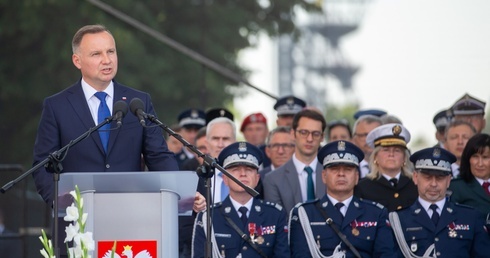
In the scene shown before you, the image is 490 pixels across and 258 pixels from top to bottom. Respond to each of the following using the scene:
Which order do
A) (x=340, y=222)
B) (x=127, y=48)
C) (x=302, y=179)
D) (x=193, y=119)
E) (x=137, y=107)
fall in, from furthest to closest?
(x=127, y=48)
(x=193, y=119)
(x=302, y=179)
(x=340, y=222)
(x=137, y=107)

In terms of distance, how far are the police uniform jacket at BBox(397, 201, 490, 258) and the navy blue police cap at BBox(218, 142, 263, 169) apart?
3.85 feet

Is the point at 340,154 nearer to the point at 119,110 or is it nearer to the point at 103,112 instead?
the point at 103,112

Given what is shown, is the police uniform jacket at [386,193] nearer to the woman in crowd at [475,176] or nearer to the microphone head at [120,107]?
the woman in crowd at [475,176]

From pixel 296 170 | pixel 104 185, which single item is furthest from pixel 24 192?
pixel 104 185

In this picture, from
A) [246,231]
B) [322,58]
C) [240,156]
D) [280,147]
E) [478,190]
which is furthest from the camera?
[322,58]

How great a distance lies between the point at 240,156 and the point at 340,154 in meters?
0.73

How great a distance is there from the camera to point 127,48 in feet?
63.0

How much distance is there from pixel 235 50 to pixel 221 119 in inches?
450

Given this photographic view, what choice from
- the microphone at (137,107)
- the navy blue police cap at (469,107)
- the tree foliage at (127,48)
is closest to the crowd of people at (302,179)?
the microphone at (137,107)

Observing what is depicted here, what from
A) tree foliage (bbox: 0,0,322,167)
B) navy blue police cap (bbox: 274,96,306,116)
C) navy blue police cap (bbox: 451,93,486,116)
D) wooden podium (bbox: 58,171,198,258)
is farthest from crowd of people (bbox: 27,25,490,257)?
tree foliage (bbox: 0,0,322,167)

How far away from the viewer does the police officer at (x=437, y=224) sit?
9594 millimetres

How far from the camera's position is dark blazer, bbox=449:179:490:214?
33.5 feet

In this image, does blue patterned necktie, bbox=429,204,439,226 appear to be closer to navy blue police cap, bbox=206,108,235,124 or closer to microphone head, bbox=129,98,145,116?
navy blue police cap, bbox=206,108,235,124

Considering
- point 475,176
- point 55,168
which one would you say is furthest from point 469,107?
point 55,168
